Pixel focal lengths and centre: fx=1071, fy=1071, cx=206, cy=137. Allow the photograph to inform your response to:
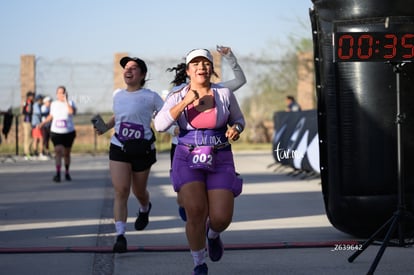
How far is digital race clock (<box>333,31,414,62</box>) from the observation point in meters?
8.95

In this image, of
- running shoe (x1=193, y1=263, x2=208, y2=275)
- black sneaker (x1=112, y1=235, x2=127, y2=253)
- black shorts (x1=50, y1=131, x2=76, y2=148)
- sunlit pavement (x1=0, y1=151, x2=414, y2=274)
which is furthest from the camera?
black shorts (x1=50, y1=131, x2=76, y2=148)

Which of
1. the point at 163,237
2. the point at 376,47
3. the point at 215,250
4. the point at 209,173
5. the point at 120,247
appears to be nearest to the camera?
the point at 209,173

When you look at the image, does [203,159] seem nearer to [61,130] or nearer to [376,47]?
[376,47]

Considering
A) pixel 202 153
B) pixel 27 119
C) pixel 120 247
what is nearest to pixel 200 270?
pixel 202 153

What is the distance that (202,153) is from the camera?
809 centimetres

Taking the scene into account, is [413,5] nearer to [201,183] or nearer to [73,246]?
[201,183]

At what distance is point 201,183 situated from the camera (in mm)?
8141

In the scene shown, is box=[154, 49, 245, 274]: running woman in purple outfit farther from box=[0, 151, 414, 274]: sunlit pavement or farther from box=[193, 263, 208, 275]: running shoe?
box=[0, 151, 414, 274]: sunlit pavement

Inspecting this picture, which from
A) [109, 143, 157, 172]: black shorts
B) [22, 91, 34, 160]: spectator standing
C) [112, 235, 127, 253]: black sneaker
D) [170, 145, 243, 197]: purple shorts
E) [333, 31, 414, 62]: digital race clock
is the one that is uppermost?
[333, 31, 414, 62]: digital race clock

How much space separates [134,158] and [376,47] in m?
2.73

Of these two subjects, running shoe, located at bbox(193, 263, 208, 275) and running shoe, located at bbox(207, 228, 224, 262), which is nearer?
running shoe, located at bbox(193, 263, 208, 275)

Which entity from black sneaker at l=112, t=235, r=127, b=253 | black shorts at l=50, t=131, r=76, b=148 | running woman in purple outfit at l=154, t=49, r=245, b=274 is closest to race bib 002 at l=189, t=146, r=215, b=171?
running woman in purple outfit at l=154, t=49, r=245, b=274

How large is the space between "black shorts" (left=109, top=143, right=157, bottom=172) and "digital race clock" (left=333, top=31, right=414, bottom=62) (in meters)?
2.40

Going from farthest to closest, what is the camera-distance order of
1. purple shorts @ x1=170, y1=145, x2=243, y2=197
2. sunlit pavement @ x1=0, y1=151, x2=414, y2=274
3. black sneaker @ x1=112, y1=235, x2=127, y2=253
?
black sneaker @ x1=112, y1=235, x2=127, y2=253, sunlit pavement @ x1=0, y1=151, x2=414, y2=274, purple shorts @ x1=170, y1=145, x2=243, y2=197
